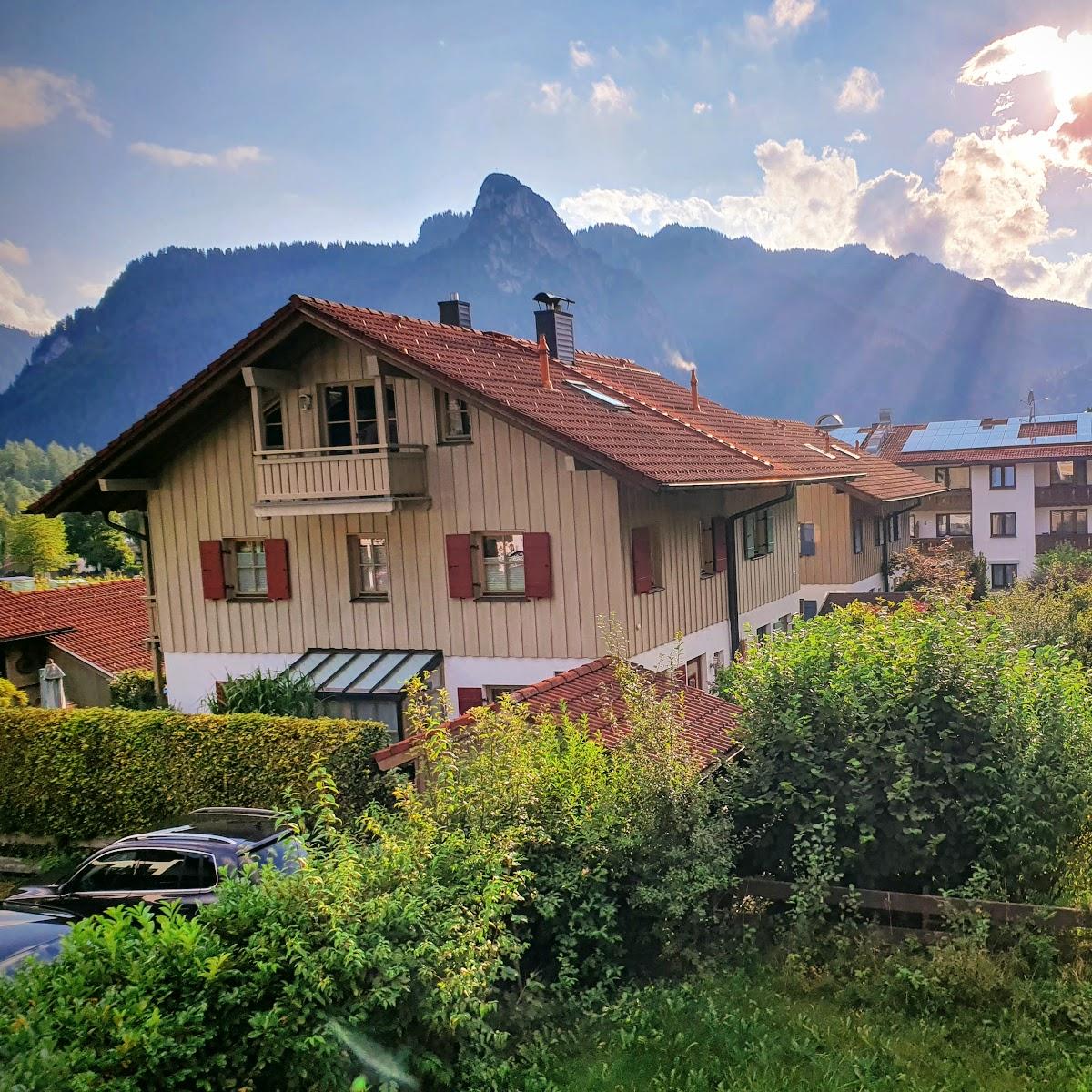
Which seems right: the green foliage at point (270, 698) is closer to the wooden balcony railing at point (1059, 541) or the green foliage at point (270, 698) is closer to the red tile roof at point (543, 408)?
the red tile roof at point (543, 408)

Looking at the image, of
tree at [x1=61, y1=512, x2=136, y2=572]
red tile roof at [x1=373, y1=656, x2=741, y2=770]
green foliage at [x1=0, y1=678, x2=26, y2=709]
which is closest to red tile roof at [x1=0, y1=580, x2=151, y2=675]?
green foliage at [x1=0, y1=678, x2=26, y2=709]

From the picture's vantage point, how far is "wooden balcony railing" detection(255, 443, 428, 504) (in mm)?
18266

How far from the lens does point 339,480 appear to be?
60.8ft

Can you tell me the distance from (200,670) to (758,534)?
43.9 ft

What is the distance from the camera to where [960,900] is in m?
8.23

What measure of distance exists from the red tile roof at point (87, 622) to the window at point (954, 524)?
4142 centimetres

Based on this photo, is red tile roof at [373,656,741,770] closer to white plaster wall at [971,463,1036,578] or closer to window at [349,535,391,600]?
window at [349,535,391,600]

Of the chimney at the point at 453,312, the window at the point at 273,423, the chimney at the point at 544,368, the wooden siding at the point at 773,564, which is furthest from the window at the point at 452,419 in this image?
the wooden siding at the point at 773,564

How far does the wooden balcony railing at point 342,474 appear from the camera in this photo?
59.9ft

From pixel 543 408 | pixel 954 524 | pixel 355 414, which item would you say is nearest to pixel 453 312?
pixel 355 414

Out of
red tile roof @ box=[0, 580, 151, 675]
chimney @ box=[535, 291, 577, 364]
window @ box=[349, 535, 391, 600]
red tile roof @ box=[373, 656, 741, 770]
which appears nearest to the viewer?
red tile roof @ box=[373, 656, 741, 770]

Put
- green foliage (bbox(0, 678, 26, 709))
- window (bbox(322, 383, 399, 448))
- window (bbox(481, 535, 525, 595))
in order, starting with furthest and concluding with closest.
Answer: green foliage (bbox(0, 678, 26, 709)) → window (bbox(322, 383, 399, 448)) → window (bbox(481, 535, 525, 595))

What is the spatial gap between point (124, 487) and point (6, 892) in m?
8.74

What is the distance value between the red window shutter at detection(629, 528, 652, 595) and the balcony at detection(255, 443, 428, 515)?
4.02m
